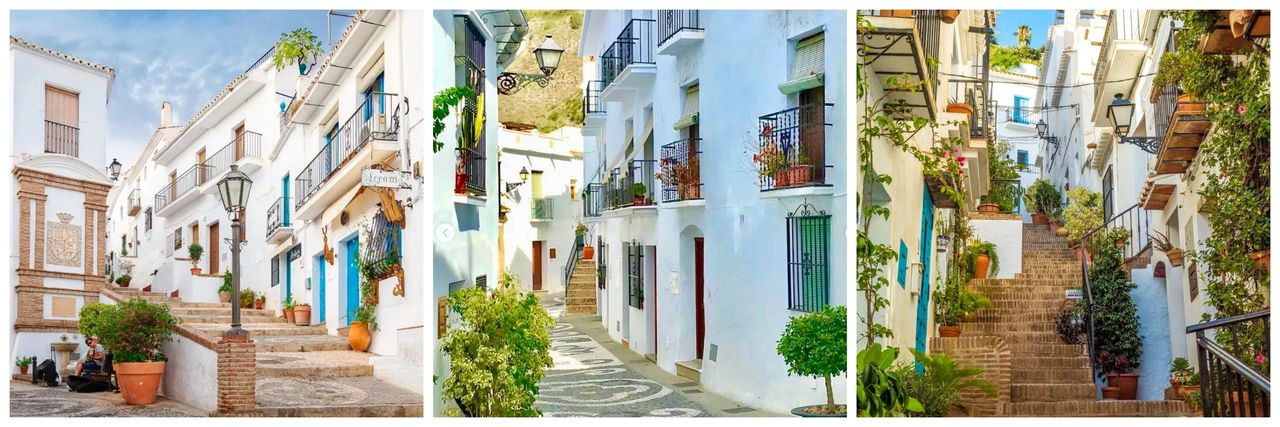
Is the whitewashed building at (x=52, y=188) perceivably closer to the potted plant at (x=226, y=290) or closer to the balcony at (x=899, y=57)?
the potted plant at (x=226, y=290)

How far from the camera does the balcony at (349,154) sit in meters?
5.05

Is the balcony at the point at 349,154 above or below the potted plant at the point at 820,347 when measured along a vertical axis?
above

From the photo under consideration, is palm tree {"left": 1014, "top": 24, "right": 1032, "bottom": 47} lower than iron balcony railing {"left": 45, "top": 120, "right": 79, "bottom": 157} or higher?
higher

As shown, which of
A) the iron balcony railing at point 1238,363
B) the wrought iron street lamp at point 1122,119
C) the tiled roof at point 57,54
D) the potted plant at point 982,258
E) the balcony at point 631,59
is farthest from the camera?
the potted plant at point 982,258

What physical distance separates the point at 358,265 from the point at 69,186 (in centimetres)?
150

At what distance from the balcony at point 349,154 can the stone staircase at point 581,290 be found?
3.99 ft

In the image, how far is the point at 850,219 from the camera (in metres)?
5.08

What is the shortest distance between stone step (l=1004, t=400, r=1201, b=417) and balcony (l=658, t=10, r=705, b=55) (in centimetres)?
341

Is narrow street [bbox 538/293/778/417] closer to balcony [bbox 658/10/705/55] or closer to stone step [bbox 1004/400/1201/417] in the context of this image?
balcony [bbox 658/10/705/55]

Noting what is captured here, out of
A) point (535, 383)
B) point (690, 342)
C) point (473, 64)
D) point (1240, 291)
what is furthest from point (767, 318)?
point (1240, 291)

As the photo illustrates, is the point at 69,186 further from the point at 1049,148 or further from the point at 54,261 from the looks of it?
the point at 1049,148

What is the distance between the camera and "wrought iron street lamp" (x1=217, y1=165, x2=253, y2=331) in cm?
530

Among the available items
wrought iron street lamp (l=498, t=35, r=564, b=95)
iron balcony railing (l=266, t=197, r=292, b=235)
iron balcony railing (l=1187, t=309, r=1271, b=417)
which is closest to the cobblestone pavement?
iron balcony railing (l=266, t=197, r=292, b=235)

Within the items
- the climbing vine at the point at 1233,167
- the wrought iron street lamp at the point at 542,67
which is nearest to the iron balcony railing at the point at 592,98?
the wrought iron street lamp at the point at 542,67
